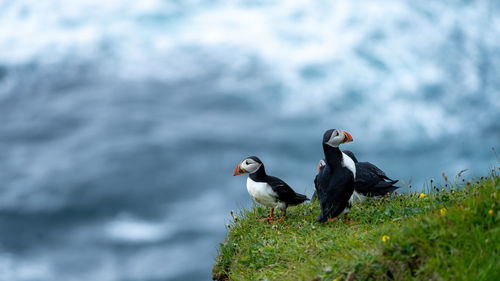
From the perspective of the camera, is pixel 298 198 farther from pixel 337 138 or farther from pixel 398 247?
pixel 398 247

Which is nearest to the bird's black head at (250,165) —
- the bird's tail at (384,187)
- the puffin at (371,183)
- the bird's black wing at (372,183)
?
the puffin at (371,183)

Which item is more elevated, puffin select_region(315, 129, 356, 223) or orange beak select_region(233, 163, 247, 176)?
orange beak select_region(233, 163, 247, 176)

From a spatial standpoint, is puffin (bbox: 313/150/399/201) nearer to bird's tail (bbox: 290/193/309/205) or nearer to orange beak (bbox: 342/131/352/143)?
bird's tail (bbox: 290/193/309/205)

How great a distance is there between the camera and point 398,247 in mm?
5828

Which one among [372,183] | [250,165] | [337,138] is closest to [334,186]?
[337,138]

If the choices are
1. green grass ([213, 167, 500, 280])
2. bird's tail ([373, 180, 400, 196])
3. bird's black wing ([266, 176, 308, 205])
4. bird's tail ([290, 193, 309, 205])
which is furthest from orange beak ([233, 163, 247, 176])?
bird's tail ([373, 180, 400, 196])

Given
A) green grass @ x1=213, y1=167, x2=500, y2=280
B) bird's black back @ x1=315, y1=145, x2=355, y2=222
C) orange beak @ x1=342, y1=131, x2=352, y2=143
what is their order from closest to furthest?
1. green grass @ x1=213, y1=167, x2=500, y2=280
2. bird's black back @ x1=315, y1=145, x2=355, y2=222
3. orange beak @ x1=342, y1=131, x2=352, y2=143

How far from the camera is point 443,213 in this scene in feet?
20.4

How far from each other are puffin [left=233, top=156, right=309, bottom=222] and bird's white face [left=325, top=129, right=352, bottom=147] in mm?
1379

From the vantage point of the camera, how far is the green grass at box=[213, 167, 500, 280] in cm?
555

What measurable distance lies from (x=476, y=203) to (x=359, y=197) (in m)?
4.52

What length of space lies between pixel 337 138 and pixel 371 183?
1539mm

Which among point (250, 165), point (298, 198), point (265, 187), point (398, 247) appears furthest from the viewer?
point (298, 198)

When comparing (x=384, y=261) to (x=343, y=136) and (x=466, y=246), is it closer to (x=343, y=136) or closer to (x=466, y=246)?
(x=466, y=246)
